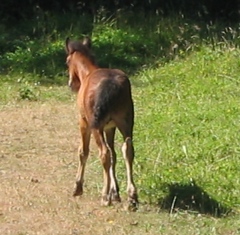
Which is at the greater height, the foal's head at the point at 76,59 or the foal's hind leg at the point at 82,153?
the foal's head at the point at 76,59

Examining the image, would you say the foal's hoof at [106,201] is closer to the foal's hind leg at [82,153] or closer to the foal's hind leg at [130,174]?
the foal's hind leg at [130,174]

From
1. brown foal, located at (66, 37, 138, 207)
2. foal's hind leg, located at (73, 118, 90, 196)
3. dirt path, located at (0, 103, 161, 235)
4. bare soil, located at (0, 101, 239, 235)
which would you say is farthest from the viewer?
foal's hind leg, located at (73, 118, 90, 196)

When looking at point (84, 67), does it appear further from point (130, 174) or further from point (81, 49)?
point (130, 174)

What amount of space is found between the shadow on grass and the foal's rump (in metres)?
0.84

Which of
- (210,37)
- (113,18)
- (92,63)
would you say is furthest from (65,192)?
(113,18)

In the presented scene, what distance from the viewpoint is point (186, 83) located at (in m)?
13.1

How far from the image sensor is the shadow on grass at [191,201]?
302 inches

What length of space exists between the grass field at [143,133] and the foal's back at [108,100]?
2.47 ft

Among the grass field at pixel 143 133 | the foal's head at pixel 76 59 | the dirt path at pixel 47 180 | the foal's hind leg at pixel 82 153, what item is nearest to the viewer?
the dirt path at pixel 47 180

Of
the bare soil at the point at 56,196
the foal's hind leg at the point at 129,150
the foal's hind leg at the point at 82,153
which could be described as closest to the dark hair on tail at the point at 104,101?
the foal's hind leg at the point at 129,150

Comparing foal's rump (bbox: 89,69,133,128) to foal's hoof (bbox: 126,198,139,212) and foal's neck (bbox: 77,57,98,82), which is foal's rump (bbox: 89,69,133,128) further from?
foal's hoof (bbox: 126,198,139,212)

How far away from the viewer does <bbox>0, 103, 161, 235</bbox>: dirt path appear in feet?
24.3

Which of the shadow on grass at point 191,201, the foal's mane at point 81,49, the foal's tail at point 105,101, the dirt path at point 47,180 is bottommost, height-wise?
the dirt path at point 47,180

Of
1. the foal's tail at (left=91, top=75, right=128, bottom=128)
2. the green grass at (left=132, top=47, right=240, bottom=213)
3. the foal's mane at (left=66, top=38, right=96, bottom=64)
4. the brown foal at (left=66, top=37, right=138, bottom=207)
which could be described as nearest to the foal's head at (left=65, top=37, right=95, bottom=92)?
the foal's mane at (left=66, top=38, right=96, bottom=64)
